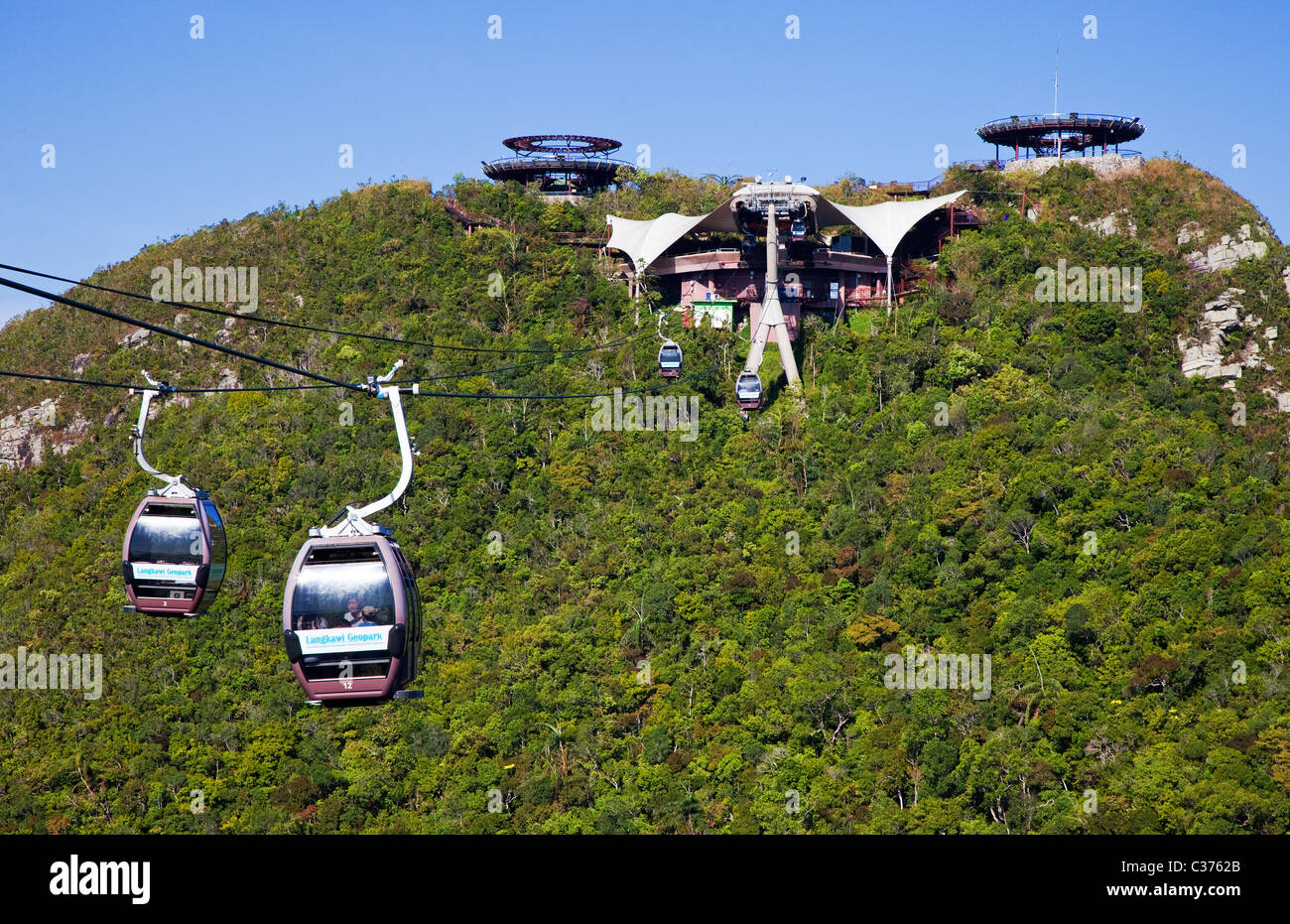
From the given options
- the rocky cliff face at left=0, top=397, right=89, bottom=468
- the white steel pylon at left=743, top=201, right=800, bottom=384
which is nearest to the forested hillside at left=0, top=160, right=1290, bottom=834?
the rocky cliff face at left=0, top=397, right=89, bottom=468

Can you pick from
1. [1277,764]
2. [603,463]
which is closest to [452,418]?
[603,463]

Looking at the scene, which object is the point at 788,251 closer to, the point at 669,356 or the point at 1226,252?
the point at 669,356

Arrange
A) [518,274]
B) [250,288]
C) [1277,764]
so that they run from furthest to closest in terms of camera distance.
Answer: [250,288] → [518,274] → [1277,764]

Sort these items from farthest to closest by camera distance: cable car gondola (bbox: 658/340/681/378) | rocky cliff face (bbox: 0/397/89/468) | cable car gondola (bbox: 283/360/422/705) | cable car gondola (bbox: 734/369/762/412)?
rocky cliff face (bbox: 0/397/89/468), cable car gondola (bbox: 658/340/681/378), cable car gondola (bbox: 734/369/762/412), cable car gondola (bbox: 283/360/422/705)

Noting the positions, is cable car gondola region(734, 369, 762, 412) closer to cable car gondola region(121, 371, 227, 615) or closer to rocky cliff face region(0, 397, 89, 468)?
cable car gondola region(121, 371, 227, 615)

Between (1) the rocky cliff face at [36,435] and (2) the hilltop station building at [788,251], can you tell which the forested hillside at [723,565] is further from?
(2) the hilltop station building at [788,251]

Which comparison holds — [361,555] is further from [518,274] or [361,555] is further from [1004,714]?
[518,274]
